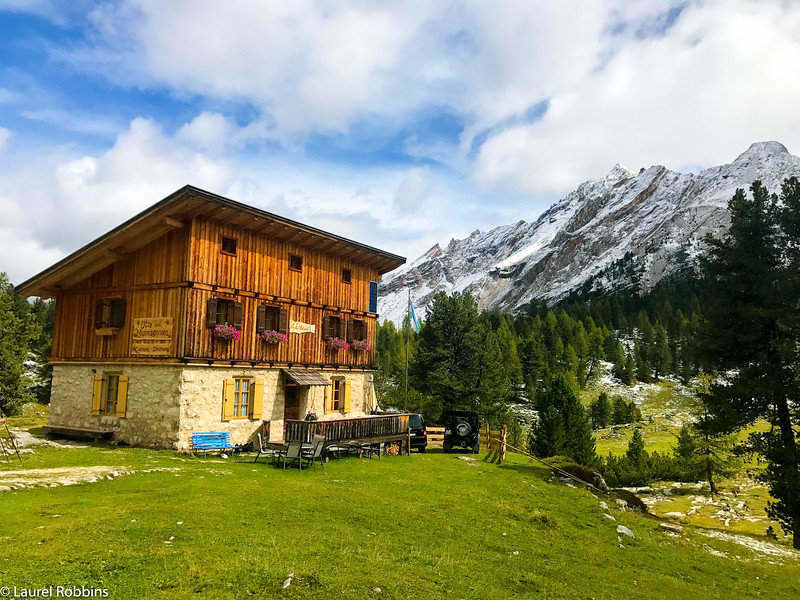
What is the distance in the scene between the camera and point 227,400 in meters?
21.6

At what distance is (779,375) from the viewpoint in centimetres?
1984

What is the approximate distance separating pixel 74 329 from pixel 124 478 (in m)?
13.0

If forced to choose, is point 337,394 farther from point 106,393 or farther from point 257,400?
point 106,393

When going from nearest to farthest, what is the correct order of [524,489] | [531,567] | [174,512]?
[531,567]
[174,512]
[524,489]

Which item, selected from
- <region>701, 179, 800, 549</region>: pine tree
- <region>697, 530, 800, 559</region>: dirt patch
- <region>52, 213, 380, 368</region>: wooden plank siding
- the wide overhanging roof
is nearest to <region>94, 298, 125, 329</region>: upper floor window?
<region>52, 213, 380, 368</region>: wooden plank siding

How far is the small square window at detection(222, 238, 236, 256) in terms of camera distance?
22770 mm

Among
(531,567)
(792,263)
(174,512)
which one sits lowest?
(531,567)

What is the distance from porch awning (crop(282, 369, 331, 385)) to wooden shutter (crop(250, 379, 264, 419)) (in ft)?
5.15

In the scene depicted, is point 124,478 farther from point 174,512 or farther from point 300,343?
point 300,343

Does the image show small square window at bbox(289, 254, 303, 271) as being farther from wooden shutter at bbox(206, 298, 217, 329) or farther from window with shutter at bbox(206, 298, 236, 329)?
wooden shutter at bbox(206, 298, 217, 329)

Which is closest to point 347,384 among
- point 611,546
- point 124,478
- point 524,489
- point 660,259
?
point 524,489

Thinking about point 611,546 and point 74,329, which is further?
point 74,329
